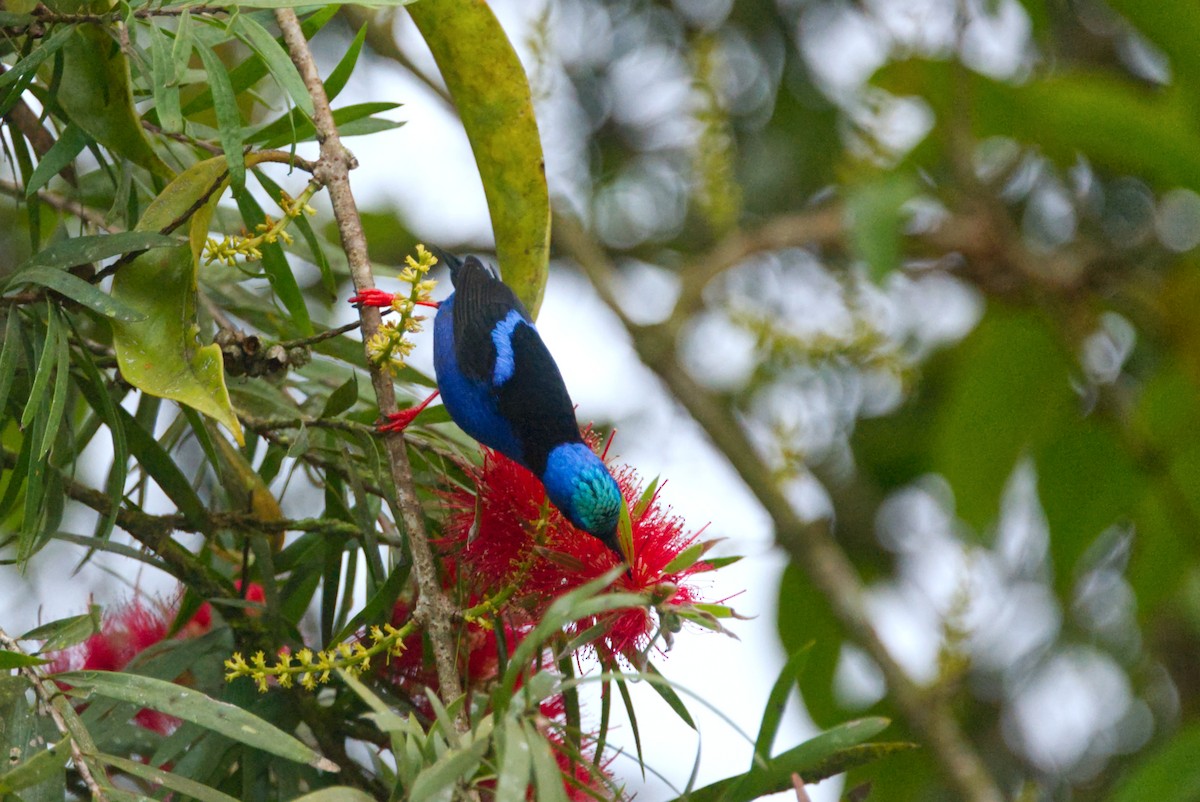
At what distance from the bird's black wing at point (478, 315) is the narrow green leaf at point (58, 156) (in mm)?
679

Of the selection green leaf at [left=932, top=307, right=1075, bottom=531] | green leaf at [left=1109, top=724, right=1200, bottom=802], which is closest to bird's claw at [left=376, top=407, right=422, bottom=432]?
green leaf at [left=1109, top=724, right=1200, bottom=802]

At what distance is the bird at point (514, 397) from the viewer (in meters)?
1.65

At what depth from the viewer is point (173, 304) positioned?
1.44 meters

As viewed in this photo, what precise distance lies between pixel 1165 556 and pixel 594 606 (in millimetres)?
2557

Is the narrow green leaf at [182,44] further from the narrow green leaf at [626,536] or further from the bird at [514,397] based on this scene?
the narrow green leaf at [626,536]

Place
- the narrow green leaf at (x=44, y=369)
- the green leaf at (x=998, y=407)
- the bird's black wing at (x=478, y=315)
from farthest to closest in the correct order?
the green leaf at (x=998, y=407)
the bird's black wing at (x=478, y=315)
the narrow green leaf at (x=44, y=369)

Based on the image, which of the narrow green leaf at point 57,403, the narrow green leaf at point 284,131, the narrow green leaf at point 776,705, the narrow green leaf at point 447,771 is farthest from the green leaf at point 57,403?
the narrow green leaf at point 776,705

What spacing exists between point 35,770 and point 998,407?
8.39ft

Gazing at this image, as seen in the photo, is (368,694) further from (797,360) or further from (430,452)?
(797,360)

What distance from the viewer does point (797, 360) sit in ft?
10.8

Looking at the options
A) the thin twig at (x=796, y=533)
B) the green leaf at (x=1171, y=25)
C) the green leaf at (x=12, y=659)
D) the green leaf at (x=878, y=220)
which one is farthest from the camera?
the thin twig at (x=796, y=533)

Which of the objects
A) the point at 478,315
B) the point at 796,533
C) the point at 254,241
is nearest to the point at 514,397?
the point at 478,315

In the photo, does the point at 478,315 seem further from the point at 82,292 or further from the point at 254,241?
the point at 82,292

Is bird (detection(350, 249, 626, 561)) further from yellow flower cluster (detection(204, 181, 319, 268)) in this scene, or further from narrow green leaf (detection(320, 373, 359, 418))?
yellow flower cluster (detection(204, 181, 319, 268))
